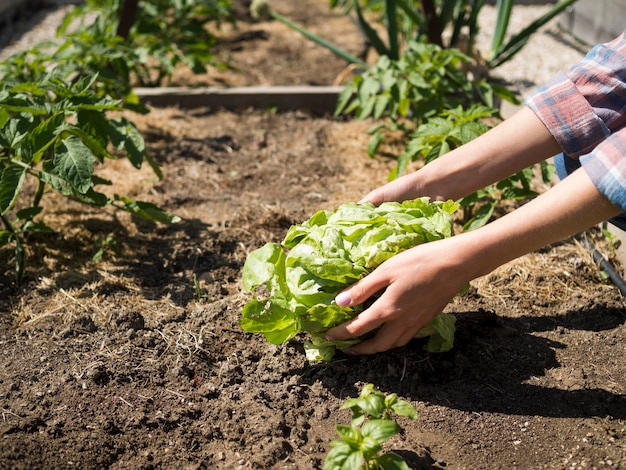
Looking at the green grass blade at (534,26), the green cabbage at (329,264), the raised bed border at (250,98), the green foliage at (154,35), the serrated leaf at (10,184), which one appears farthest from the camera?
the raised bed border at (250,98)

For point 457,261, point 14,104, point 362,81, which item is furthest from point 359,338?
point 362,81

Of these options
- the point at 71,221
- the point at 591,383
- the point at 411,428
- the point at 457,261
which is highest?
the point at 457,261

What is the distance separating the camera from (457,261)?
192 centimetres

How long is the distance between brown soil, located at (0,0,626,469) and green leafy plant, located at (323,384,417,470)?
0.23 meters

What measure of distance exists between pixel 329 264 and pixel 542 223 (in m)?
0.62

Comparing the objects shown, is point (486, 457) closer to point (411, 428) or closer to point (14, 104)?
point (411, 428)

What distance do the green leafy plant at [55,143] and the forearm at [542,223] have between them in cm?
151

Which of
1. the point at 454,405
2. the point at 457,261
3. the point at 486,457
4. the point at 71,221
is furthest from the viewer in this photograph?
the point at 71,221

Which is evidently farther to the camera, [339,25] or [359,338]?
[339,25]

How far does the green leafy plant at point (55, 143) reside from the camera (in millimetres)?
2676

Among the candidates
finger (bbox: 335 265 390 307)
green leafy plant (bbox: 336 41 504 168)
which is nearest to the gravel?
green leafy plant (bbox: 336 41 504 168)

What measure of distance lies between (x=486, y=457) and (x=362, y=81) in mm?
2459

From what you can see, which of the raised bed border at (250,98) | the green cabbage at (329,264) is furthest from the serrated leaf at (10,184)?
the raised bed border at (250,98)

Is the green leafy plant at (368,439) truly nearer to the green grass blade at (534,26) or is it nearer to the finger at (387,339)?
the finger at (387,339)
